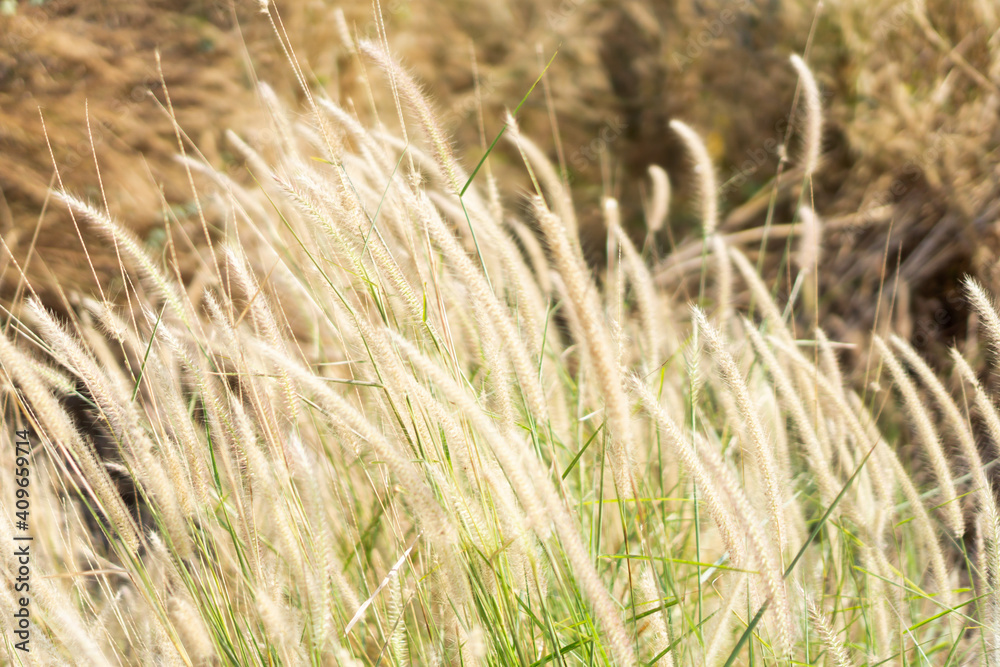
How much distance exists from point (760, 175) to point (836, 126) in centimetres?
38

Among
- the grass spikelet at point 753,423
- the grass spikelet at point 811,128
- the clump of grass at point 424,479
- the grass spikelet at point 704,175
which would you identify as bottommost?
the clump of grass at point 424,479

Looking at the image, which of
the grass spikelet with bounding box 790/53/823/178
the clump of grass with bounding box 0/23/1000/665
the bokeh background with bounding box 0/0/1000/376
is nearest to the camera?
the clump of grass with bounding box 0/23/1000/665

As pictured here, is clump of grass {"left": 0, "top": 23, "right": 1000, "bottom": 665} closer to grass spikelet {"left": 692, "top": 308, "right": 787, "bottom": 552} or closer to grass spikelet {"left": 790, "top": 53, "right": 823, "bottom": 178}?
grass spikelet {"left": 692, "top": 308, "right": 787, "bottom": 552}

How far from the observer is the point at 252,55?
8.17 ft

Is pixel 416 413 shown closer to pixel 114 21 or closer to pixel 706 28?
pixel 114 21

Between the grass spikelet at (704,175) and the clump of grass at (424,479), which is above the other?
the grass spikelet at (704,175)

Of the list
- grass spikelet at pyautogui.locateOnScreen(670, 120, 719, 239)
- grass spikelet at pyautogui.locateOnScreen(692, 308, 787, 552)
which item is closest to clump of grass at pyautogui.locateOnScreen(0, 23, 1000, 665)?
grass spikelet at pyautogui.locateOnScreen(692, 308, 787, 552)

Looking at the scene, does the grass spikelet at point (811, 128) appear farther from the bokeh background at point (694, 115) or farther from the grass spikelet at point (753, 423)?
the grass spikelet at point (753, 423)

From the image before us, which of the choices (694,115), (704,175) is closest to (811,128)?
(704,175)

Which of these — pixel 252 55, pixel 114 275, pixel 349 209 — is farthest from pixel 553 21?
pixel 349 209

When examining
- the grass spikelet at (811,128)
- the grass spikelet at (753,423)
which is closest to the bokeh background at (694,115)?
the grass spikelet at (811,128)

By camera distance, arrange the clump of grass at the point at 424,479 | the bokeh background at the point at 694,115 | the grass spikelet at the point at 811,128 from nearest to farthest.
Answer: the clump of grass at the point at 424,479, the grass spikelet at the point at 811,128, the bokeh background at the point at 694,115

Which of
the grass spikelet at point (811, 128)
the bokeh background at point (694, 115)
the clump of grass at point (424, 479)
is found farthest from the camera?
the bokeh background at point (694, 115)

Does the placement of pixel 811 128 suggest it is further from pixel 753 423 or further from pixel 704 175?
pixel 753 423
